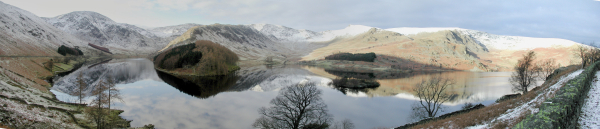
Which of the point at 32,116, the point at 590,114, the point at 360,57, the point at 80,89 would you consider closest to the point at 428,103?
the point at 590,114

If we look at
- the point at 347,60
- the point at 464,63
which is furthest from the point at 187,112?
the point at 464,63

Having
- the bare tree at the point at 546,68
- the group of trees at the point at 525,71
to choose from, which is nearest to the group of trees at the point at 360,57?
the bare tree at the point at 546,68

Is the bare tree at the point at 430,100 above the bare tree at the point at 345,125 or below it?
above

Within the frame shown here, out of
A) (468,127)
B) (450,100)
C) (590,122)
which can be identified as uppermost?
(590,122)

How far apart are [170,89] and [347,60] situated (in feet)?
460

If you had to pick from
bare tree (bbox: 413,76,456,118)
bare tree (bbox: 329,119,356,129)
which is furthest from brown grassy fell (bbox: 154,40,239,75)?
bare tree (bbox: 413,76,456,118)

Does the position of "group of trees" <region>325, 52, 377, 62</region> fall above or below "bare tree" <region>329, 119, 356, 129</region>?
above

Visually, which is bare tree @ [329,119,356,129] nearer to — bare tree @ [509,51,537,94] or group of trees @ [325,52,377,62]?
bare tree @ [509,51,537,94]

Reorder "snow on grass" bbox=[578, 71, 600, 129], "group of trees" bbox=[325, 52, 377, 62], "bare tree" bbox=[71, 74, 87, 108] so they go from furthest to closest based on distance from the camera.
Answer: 1. "group of trees" bbox=[325, 52, 377, 62]
2. "bare tree" bbox=[71, 74, 87, 108]
3. "snow on grass" bbox=[578, 71, 600, 129]

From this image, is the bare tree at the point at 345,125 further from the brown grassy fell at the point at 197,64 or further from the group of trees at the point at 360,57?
the group of trees at the point at 360,57

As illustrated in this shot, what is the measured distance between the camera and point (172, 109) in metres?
33.2

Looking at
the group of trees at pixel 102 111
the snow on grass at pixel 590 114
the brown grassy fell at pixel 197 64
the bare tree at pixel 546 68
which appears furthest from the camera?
the brown grassy fell at pixel 197 64

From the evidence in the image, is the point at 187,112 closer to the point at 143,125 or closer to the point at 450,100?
the point at 143,125

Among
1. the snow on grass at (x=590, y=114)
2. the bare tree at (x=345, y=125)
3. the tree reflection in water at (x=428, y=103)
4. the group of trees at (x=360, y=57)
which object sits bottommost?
the bare tree at (x=345, y=125)
